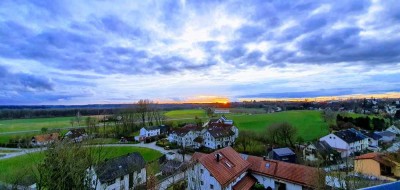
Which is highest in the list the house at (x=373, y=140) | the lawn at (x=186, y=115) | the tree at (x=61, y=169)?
the tree at (x=61, y=169)

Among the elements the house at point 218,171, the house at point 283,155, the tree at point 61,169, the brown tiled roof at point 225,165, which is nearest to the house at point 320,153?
the house at point 283,155

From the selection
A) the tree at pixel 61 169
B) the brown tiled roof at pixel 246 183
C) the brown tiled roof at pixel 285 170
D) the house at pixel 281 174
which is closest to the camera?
the tree at pixel 61 169

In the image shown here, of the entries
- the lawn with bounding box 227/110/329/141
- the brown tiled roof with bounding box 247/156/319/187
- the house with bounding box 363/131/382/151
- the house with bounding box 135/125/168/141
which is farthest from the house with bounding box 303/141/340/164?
the house with bounding box 135/125/168/141

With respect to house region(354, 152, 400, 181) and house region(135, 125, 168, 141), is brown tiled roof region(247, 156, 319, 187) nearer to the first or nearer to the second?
house region(354, 152, 400, 181)

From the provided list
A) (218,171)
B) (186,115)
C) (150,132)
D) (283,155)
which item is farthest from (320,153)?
(186,115)

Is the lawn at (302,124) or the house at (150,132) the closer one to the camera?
the lawn at (302,124)

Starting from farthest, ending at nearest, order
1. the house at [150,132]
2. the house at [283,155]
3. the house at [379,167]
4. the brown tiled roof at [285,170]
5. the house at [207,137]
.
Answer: the house at [150,132], the house at [207,137], the house at [283,155], the house at [379,167], the brown tiled roof at [285,170]

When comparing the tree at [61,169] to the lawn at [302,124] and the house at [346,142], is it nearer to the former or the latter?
the house at [346,142]

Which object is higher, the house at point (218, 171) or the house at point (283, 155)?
the house at point (218, 171)

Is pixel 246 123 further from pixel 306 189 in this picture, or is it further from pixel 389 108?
pixel 389 108
